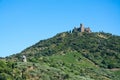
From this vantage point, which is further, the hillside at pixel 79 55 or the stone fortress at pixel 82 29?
the stone fortress at pixel 82 29

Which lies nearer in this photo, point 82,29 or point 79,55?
point 79,55

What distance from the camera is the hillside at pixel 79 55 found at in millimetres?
114575

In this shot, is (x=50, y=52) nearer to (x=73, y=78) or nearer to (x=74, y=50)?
(x=74, y=50)

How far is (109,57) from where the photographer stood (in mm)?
155000

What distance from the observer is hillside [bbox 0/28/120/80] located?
376 feet

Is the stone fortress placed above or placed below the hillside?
above

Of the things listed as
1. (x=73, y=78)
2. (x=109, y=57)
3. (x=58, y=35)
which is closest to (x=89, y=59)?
(x=109, y=57)

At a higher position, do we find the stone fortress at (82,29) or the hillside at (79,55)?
the stone fortress at (82,29)

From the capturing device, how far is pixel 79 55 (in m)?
153

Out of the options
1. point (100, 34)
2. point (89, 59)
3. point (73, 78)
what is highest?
point (100, 34)

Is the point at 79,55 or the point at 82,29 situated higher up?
the point at 82,29

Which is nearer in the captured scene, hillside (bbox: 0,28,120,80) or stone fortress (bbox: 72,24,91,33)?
hillside (bbox: 0,28,120,80)

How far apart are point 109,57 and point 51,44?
30.6m

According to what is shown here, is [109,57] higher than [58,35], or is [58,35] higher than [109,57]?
[58,35]
